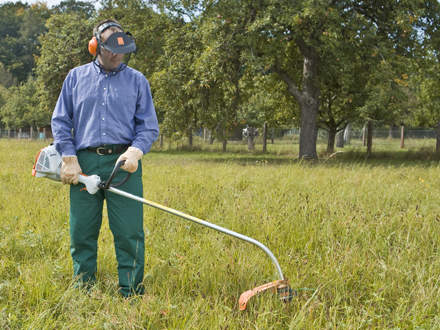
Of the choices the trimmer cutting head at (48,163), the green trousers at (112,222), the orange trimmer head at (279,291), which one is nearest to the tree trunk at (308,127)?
the green trousers at (112,222)

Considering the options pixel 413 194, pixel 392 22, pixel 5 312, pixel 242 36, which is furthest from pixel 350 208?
pixel 392 22

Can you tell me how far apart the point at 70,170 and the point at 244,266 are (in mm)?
1438

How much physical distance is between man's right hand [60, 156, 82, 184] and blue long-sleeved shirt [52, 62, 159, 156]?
50mm

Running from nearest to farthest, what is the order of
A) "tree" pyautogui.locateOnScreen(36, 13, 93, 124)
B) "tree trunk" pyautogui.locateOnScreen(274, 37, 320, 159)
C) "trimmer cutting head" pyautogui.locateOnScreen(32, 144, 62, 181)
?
"trimmer cutting head" pyautogui.locateOnScreen(32, 144, 62, 181)
"tree trunk" pyautogui.locateOnScreen(274, 37, 320, 159)
"tree" pyautogui.locateOnScreen(36, 13, 93, 124)

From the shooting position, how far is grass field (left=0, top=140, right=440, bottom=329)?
2.35 meters

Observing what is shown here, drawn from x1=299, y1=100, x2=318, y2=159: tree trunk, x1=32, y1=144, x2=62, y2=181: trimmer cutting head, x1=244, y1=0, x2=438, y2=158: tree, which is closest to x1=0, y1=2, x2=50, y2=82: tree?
x1=244, y1=0, x2=438, y2=158: tree

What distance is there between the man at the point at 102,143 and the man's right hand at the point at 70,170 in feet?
0.04

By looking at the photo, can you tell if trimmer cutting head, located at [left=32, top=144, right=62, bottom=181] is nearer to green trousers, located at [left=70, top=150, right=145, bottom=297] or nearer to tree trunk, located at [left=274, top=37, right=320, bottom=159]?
green trousers, located at [left=70, top=150, right=145, bottom=297]

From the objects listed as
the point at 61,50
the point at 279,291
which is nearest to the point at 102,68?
the point at 279,291

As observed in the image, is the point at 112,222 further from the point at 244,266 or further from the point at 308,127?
the point at 308,127

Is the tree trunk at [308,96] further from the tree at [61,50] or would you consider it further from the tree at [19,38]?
the tree at [19,38]

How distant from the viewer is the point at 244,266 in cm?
297

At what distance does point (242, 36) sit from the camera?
12297 millimetres

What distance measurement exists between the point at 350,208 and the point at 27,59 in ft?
258
